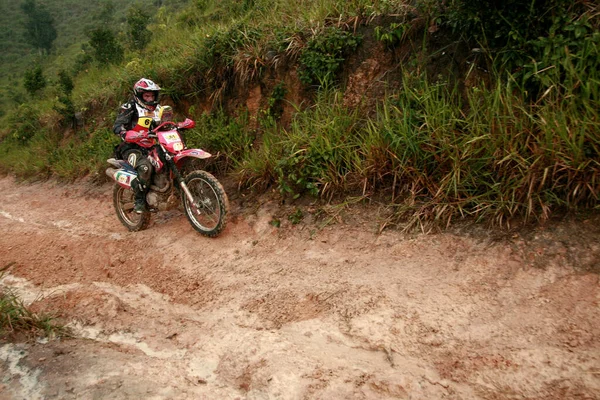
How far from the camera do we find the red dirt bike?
4.88 m

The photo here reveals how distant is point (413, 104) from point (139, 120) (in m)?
3.36

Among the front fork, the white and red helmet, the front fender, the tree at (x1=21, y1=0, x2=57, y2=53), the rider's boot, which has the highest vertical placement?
the white and red helmet

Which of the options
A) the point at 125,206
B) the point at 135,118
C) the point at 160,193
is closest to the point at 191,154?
the point at 160,193

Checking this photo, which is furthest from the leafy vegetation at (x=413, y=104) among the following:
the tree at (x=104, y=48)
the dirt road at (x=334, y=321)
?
the tree at (x=104, y=48)

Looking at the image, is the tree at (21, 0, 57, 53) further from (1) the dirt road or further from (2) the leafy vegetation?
(1) the dirt road

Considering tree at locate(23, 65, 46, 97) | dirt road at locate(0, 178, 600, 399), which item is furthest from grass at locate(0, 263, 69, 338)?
tree at locate(23, 65, 46, 97)

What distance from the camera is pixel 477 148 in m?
3.73

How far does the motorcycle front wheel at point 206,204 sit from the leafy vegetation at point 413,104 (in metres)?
0.61

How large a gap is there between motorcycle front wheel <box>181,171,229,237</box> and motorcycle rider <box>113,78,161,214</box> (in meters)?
0.67

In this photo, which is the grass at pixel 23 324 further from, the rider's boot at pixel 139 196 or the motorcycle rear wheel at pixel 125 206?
the motorcycle rear wheel at pixel 125 206

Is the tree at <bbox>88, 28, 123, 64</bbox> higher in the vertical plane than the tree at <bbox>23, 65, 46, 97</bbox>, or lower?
higher

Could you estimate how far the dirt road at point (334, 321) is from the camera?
254 cm

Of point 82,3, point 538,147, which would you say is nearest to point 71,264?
point 538,147

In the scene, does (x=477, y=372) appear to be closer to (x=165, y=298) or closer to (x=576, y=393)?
(x=576, y=393)
